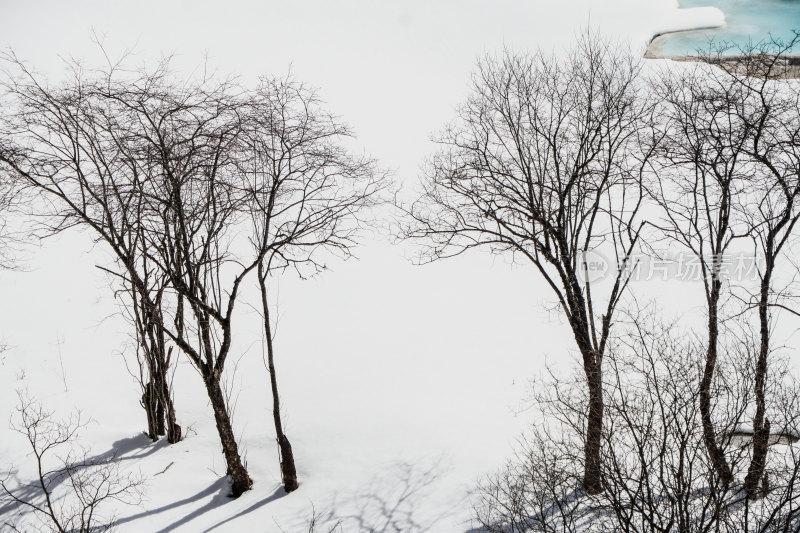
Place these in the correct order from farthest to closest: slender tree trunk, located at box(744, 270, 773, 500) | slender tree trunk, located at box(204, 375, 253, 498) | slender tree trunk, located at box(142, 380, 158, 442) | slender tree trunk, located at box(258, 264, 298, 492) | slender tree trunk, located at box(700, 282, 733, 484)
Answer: slender tree trunk, located at box(142, 380, 158, 442) → slender tree trunk, located at box(258, 264, 298, 492) → slender tree trunk, located at box(204, 375, 253, 498) → slender tree trunk, located at box(744, 270, 773, 500) → slender tree trunk, located at box(700, 282, 733, 484)

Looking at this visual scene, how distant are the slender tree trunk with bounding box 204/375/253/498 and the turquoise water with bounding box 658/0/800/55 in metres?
32.0

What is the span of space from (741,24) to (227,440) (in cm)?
4077

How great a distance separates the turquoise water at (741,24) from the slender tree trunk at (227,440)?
32.0 metres

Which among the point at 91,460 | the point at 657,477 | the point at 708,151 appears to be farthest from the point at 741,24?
the point at 91,460

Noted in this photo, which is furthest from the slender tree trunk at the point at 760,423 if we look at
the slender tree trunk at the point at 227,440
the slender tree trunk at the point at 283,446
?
the slender tree trunk at the point at 227,440

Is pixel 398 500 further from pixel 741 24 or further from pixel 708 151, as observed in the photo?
pixel 741 24

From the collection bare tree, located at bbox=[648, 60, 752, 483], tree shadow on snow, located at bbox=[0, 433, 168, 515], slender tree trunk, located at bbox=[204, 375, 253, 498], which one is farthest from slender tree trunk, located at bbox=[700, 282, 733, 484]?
tree shadow on snow, located at bbox=[0, 433, 168, 515]

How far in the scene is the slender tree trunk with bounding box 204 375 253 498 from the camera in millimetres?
11344

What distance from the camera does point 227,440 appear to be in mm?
11641

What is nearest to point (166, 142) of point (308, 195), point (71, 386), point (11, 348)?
point (308, 195)

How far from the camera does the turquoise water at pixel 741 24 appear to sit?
3347 centimetres

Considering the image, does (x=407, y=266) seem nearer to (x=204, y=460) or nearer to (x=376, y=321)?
(x=376, y=321)

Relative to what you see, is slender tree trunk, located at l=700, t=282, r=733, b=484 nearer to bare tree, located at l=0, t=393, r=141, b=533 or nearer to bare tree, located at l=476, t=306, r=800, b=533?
bare tree, located at l=476, t=306, r=800, b=533

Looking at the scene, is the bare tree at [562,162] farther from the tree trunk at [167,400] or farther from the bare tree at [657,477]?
the tree trunk at [167,400]
